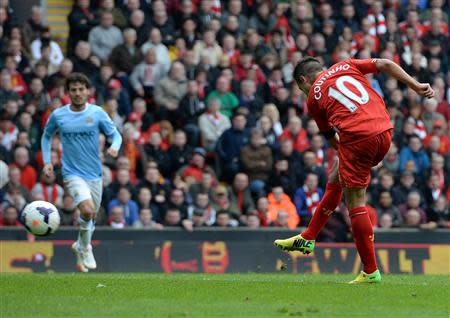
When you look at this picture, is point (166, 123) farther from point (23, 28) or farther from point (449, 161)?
point (449, 161)

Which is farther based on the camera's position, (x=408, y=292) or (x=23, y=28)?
(x=23, y=28)

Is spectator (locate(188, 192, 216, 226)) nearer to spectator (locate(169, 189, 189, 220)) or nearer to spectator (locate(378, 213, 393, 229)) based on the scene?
spectator (locate(169, 189, 189, 220))

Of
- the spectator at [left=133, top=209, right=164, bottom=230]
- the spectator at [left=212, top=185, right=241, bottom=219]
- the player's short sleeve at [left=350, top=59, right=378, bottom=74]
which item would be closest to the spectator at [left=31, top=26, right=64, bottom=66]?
the spectator at [left=133, top=209, right=164, bottom=230]

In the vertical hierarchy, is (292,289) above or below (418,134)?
below

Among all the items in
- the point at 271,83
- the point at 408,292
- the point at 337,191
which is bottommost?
the point at 408,292

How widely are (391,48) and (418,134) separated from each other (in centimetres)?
215

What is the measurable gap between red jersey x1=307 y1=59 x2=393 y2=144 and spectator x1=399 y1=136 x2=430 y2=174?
1084 centimetres

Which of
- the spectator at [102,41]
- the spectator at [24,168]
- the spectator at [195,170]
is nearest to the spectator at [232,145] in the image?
the spectator at [195,170]

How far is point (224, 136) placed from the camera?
2227cm

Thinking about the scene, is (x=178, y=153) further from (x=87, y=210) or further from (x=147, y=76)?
(x=87, y=210)

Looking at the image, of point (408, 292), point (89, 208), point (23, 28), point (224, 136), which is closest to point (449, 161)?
point (224, 136)

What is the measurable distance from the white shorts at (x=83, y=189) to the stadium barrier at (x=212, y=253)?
372 cm

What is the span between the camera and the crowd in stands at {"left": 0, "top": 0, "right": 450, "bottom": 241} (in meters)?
20.9

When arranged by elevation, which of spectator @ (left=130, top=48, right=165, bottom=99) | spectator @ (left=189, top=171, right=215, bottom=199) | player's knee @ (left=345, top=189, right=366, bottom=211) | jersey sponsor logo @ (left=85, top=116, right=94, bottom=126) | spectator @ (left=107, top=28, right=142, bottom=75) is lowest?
player's knee @ (left=345, top=189, right=366, bottom=211)
